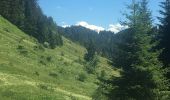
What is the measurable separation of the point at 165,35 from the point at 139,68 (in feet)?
28.7

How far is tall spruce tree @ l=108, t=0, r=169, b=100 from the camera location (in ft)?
105

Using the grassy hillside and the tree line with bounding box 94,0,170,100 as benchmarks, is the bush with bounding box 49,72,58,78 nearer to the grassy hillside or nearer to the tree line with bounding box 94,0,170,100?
the grassy hillside

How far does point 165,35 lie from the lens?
3931cm

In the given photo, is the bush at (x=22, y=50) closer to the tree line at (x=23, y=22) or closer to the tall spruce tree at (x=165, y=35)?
the tall spruce tree at (x=165, y=35)

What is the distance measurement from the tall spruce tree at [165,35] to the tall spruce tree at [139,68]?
15.7ft

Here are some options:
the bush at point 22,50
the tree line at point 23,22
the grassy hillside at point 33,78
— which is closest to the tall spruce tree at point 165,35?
the grassy hillside at point 33,78

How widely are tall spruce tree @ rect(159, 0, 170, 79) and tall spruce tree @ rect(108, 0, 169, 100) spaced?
4775mm

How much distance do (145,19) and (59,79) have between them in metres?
33.7

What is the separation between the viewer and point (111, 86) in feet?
113

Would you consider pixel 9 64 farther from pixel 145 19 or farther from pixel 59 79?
pixel 145 19

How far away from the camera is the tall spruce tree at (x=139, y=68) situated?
105ft

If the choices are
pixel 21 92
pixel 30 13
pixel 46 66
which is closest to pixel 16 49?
pixel 46 66

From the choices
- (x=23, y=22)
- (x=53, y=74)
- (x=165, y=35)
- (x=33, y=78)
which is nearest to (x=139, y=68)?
(x=165, y=35)

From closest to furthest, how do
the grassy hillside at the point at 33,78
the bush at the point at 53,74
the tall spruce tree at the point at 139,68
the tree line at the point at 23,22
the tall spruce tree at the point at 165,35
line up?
1. the tall spruce tree at the point at 139,68
2. the tall spruce tree at the point at 165,35
3. the grassy hillside at the point at 33,78
4. the bush at the point at 53,74
5. the tree line at the point at 23,22
